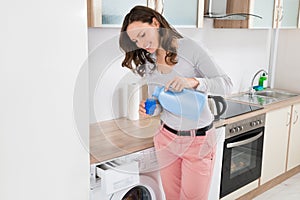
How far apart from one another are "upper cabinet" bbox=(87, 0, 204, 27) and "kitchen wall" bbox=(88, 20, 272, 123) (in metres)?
0.14

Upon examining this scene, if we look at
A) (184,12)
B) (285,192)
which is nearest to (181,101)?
(184,12)

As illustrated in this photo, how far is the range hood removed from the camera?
2619 millimetres

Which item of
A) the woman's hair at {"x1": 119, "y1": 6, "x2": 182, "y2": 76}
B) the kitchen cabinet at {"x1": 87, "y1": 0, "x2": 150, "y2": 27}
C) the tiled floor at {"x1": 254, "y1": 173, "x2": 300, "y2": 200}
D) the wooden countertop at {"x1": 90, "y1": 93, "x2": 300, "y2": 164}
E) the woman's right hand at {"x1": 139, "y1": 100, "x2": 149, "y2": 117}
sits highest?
the kitchen cabinet at {"x1": 87, "y1": 0, "x2": 150, "y2": 27}

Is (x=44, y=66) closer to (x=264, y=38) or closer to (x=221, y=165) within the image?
(x=221, y=165)

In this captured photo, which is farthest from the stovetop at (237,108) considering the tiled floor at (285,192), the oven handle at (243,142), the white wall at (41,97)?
the white wall at (41,97)

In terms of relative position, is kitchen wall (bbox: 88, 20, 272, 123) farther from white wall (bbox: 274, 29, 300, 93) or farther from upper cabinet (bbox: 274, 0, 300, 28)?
upper cabinet (bbox: 274, 0, 300, 28)

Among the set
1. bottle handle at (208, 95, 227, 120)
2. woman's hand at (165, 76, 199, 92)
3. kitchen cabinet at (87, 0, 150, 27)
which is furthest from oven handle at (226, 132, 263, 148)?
kitchen cabinet at (87, 0, 150, 27)

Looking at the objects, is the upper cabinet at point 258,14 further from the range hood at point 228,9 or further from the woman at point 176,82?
the woman at point 176,82

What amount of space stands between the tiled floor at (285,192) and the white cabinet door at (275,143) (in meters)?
0.14

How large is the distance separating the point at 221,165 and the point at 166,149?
2.30 feet

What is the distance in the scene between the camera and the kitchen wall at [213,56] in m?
2.01

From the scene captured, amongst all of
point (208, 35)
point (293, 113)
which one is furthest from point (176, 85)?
point (293, 113)

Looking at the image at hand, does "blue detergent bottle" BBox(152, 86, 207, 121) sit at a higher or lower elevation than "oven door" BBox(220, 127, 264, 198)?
higher

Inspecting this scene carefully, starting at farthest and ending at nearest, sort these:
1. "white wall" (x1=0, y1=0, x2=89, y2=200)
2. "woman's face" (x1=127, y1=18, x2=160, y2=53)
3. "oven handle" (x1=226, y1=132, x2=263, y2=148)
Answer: "oven handle" (x1=226, y1=132, x2=263, y2=148)
"woman's face" (x1=127, y1=18, x2=160, y2=53)
"white wall" (x1=0, y1=0, x2=89, y2=200)
